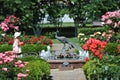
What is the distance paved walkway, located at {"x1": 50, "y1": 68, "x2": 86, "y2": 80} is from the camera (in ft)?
50.6

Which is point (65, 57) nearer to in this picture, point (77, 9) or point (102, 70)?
point (102, 70)

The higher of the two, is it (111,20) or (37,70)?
(37,70)

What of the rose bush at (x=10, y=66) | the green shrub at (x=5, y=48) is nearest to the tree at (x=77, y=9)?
the green shrub at (x=5, y=48)

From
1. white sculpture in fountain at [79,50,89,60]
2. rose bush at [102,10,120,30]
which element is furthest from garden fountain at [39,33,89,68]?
rose bush at [102,10,120,30]

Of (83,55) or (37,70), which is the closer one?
(37,70)

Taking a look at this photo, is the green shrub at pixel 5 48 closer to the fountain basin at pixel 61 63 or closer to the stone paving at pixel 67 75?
the fountain basin at pixel 61 63

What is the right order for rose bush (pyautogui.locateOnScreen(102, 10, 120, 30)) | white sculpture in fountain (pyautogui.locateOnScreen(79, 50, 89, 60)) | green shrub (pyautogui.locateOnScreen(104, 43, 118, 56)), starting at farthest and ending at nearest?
rose bush (pyautogui.locateOnScreen(102, 10, 120, 30))
green shrub (pyautogui.locateOnScreen(104, 43, 118, 56))
white sculpture in fountain (pyautogui.locateOnScreen(79, 50, 89, 60))

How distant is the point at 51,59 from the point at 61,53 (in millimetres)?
689

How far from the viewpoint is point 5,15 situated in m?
31.8

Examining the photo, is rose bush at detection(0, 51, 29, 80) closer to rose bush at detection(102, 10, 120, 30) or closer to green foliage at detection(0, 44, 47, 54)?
green foliage at detection(0, 44, 47, 54)

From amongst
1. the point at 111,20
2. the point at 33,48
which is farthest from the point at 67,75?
the point at 111,20

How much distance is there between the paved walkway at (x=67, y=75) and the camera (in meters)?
15.4

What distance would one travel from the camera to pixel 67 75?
16203mm

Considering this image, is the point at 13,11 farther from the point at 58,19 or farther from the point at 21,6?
the point at 58,19
